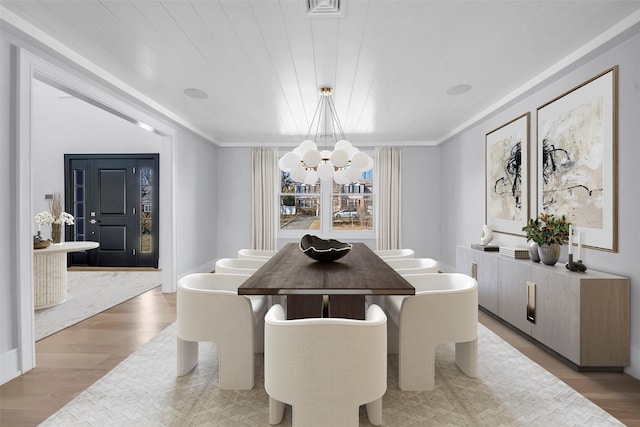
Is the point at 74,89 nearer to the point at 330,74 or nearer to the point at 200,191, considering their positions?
the point at 330,74

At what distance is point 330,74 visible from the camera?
10.2 feet

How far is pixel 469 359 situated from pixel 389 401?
69 centimetres

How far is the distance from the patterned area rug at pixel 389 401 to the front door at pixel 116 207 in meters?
4.52

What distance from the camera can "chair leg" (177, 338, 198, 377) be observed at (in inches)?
90.3

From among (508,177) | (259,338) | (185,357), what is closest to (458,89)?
(508,177)

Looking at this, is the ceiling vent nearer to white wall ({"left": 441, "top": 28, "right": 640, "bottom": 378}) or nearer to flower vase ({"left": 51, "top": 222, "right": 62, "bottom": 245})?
white wall ({"left": 441, "top": 28, "right": 640, "bottom": 378})

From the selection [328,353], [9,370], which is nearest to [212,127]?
[9,370]

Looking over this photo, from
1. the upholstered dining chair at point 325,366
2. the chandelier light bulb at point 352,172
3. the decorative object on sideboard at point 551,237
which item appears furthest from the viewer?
the chandelier light bulb at point 352,172

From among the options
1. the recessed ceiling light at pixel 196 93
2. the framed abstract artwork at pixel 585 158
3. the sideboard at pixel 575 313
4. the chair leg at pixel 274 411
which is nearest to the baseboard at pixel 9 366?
the chair leg at pixel 274 411

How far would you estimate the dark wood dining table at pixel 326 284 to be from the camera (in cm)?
177

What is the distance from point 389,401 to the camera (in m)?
1.99

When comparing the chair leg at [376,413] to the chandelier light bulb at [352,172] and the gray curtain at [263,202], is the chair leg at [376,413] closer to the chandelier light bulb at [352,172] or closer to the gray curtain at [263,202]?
the chandelier light bulb at [352,172]

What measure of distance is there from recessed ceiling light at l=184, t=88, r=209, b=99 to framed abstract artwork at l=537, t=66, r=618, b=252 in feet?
11.3

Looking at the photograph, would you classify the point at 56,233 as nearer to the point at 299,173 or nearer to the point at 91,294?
the point at 91,294
